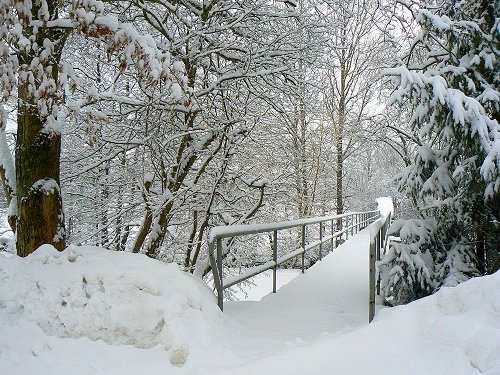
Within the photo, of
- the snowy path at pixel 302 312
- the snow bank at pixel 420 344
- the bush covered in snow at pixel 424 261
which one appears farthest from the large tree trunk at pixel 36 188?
the bush covered in snow at pixel 424 261

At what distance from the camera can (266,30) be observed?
20.4 ft

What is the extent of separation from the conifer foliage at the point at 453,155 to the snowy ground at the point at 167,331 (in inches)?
74.4

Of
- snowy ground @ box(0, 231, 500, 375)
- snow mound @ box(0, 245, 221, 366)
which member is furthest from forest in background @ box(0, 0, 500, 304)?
snowy ground @ box(0, 231, 500, 375)

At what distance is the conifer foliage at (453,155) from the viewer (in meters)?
4.21

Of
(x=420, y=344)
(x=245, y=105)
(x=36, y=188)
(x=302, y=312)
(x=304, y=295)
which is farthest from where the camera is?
(x=245, y=105)

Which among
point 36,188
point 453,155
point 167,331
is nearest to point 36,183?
point 36,188

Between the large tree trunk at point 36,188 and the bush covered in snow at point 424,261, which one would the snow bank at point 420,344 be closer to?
the bush covered in snow at point 424,261

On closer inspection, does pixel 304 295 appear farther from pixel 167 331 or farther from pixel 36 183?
pixel 36 183

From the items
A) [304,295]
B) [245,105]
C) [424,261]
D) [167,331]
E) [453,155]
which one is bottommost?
[304,295]

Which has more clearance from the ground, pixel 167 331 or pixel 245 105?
pixel 245 105

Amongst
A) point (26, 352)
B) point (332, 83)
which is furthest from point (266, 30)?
point (332, 83)

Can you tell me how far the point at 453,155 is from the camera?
15.6 ft

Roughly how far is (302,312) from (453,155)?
9.24ft

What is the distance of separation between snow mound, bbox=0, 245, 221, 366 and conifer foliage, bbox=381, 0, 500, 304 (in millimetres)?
2979
